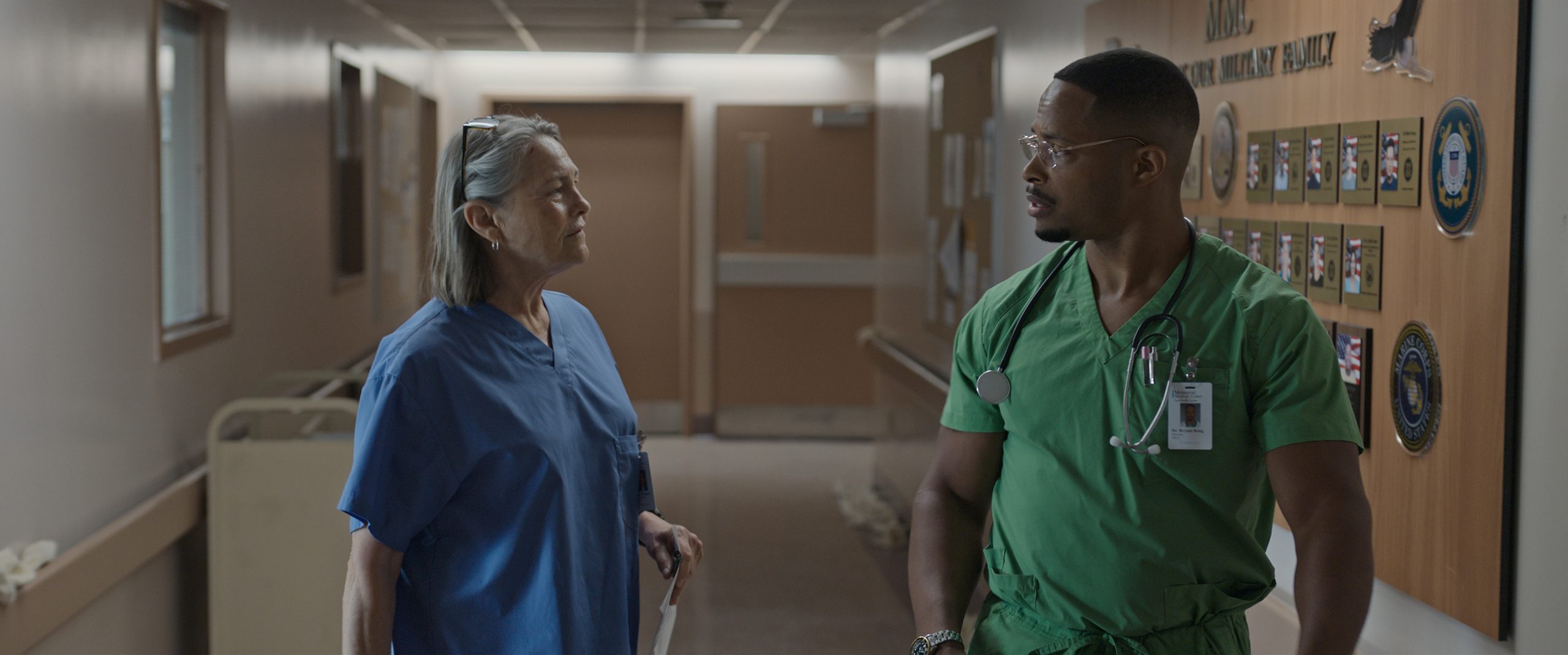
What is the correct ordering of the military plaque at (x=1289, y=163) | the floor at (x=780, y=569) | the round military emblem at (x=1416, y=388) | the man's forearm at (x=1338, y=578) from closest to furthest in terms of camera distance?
1. the man's forearm at (x=1338, y=578)
2. the round military emblem at (x=1416, y=388)
3. the military plaque at (x=1289, y=163)
4. the floor at (x=780, y=569)

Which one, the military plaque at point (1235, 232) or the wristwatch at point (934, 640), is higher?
the military plaque at point (1235, 232)

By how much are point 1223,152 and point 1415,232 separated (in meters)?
0.71

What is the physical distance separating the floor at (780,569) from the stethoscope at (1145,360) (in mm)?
1150

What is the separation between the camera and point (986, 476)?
1.51 metres

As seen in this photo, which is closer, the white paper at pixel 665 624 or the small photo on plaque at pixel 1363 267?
the white paper at pixel 665 624

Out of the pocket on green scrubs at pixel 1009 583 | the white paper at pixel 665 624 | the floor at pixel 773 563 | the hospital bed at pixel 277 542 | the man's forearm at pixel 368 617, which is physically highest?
the pocket on green scrubs at pixel 1009 583

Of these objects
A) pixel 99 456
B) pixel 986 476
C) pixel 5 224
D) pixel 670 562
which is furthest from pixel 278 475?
pixel 986 476

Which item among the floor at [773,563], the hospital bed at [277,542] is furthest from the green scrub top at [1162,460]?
the floor at [773,563]

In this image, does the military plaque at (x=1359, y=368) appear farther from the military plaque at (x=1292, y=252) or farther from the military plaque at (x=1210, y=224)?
the military plaque at (x=1210, y=224)

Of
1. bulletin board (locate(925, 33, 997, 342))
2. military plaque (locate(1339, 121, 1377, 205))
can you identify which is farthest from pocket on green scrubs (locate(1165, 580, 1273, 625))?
bulletin board (locate(925, 33, 997, 342))

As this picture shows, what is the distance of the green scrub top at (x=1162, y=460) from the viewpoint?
1.29 metres

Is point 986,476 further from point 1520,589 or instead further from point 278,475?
point 278,475

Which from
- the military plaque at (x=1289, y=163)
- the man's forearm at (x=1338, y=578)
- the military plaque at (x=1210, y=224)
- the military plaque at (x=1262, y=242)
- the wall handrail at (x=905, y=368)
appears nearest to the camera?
the man's forearm at (x=1338, y=578)

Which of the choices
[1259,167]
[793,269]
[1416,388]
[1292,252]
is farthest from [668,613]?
[793,269]
